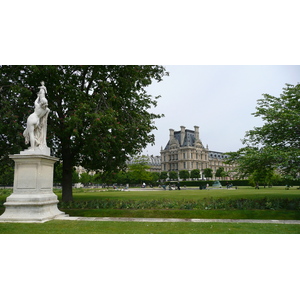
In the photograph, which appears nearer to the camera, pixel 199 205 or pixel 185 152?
pixel 199 205

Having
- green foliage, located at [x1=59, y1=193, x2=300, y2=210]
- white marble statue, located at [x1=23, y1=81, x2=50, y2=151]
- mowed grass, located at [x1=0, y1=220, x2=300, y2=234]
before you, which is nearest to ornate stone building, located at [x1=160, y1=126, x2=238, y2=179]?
green foliage, located at [x1=59, y1=193, x2=300, y2=210]

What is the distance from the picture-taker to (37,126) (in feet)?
35.4

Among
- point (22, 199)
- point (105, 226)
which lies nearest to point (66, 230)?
point (105, 226)

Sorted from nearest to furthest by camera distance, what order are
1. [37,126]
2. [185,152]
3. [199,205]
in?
[37,126] → [199,205] → [185,152]

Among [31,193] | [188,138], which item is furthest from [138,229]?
[188,138]

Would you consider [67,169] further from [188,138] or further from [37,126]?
[188,138]

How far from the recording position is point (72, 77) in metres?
14.6

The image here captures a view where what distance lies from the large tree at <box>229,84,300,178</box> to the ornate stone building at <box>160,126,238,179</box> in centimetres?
9763

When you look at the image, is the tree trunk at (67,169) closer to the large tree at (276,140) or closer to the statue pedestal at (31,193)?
the statue pedestal at (31,193)

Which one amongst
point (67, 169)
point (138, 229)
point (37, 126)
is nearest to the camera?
point (138, 229)

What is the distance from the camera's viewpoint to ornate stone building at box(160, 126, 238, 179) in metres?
113

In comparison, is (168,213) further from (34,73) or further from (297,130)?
(34,73)

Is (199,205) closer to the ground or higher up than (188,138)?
closer to the ground

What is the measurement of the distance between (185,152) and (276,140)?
99.5 metres
